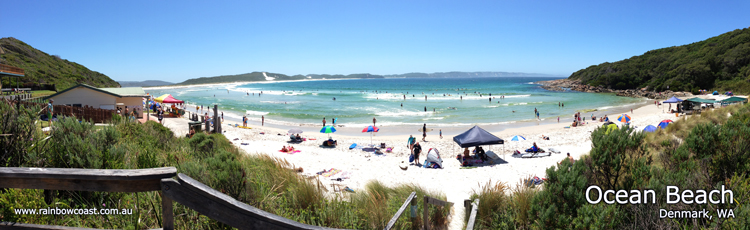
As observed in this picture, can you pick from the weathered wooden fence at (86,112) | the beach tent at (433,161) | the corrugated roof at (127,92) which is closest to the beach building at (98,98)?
the corrugated roof at (127,92)

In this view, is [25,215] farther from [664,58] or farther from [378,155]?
[664,58]

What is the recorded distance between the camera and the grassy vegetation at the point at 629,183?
10.9 feet

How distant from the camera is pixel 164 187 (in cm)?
180

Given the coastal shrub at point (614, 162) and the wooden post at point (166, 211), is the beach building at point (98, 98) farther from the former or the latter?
the coastal shrub at point (614, 162)

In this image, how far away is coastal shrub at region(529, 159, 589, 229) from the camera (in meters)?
3.62

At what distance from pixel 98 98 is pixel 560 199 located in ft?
87.2

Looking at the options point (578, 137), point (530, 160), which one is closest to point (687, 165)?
point (530, 160)

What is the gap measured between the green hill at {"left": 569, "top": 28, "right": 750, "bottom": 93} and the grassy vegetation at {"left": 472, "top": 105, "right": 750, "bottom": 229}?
48721mm

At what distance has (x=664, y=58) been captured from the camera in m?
74.5

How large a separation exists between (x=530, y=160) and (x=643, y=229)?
11.7 m

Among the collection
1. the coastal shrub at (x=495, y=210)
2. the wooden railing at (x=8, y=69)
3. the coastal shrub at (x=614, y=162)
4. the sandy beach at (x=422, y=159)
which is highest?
the wooden railing at (x=8, y=69)

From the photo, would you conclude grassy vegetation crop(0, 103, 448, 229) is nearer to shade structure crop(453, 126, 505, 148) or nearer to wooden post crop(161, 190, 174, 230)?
wooden post crop(161, 190, 174, 230)

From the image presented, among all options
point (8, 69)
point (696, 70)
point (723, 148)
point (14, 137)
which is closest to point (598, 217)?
point (723, 148)

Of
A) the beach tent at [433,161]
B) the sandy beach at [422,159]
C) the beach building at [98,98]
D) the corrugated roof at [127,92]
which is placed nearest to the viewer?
the sandy beach at [422,159]
